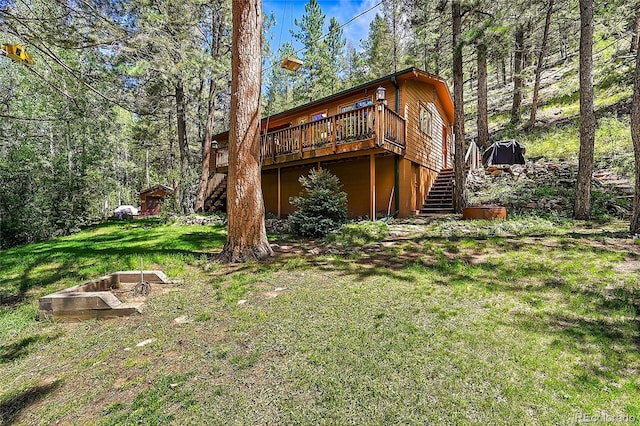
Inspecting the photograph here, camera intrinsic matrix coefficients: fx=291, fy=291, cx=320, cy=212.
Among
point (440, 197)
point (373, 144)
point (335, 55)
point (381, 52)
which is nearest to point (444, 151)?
point (440, 197)

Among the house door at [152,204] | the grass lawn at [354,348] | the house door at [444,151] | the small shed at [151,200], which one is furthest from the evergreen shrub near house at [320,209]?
the house door at [152,204]

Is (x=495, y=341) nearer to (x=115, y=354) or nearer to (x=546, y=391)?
(x=546, y=391)

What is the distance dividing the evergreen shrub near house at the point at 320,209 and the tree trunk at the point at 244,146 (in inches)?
91.9

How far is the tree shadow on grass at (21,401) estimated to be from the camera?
1.92 metres

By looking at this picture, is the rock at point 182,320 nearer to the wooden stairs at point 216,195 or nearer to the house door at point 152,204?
the wooden stairs at point 216,195

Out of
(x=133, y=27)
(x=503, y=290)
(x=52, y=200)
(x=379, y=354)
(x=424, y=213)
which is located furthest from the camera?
(x=52, y=200)

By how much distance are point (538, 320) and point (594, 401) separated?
3.57 ft

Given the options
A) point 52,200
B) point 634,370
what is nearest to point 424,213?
point 634,370

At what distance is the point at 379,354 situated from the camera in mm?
2314

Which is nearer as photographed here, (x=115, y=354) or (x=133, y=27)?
(x=115, y=354)

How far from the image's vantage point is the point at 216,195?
16.2 metres

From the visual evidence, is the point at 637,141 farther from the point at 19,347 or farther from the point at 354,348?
the point at 19,347

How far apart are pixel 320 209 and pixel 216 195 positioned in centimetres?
1017

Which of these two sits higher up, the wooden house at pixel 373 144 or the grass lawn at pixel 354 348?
the wooden house at pixel 373 144
